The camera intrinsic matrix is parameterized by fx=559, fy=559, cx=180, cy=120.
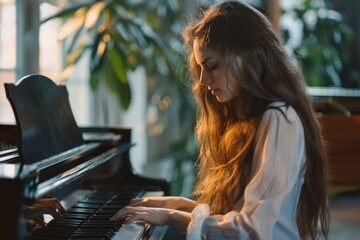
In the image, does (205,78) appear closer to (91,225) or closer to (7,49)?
(91,225)

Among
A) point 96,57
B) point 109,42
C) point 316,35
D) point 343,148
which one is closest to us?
point 96,57

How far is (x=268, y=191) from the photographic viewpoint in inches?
53.6

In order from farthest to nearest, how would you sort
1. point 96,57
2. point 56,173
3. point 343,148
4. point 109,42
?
point 343,148 → point 109,42 → point 96,57 → point 56,173

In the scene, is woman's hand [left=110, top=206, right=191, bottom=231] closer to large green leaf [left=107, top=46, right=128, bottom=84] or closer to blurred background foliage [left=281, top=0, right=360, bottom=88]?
large green leaf [left=107, top=46, right=128, bottom=84]

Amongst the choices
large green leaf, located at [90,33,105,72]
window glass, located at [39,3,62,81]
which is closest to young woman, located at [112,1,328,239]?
large green leaf, located at [90,33,105,72]

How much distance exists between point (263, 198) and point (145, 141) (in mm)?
4386

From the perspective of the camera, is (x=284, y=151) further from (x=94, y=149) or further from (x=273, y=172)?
(x=94, y=149)

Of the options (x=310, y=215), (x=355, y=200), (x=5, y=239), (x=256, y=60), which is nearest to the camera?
(x=5, y=239)

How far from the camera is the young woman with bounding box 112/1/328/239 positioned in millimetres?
1362

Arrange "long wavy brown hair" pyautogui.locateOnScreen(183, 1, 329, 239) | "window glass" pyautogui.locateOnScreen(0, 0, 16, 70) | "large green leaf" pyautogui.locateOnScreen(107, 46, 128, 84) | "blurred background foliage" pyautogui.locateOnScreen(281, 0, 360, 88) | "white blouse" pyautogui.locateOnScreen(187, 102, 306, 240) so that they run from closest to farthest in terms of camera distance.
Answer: "white blouse" pyautogui.locateOnScreen(187, 102, 306, 240)
"long wavy brown hair" pyautogui.locateOnScreen(183, 1, 329, 239)
"window glass" pyautogui.locateOnScreen(0, 0, 16, 70)
"large green leaf" pyautogui.locateOnScreen(107, 46, 128, 84)
"blurred background foliage" pyautogui.locateOnScreen(281, 0, 360, 88)

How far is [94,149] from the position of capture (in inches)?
76.9

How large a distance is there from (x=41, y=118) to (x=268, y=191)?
27.4 inches

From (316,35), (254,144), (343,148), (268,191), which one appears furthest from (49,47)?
(316,35)

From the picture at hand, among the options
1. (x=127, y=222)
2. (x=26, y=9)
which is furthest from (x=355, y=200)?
(x=127, y=222)
